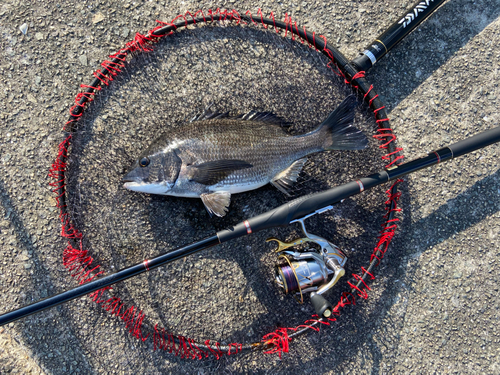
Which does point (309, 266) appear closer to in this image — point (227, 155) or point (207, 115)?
point (227, 155)

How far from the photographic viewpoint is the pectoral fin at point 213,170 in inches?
78.0

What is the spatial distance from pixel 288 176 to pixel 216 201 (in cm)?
49

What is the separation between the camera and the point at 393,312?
2305mm

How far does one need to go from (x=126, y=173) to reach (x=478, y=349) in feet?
8.92

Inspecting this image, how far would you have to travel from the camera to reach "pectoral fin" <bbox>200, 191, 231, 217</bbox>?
202 centimetres

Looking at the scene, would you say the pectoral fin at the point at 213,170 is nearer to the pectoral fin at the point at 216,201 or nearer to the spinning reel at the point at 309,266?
the pectoral fin at the point at 216,201

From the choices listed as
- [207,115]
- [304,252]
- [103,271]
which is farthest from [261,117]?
[103,271]

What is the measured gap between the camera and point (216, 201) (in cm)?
202

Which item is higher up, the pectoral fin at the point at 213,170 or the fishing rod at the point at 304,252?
the pectoral fin at the point at 213,170

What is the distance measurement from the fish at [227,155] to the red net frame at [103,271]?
0.92ft

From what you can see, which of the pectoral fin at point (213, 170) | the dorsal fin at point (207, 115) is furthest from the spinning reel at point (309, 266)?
the dorsal fin at point (207, 115)

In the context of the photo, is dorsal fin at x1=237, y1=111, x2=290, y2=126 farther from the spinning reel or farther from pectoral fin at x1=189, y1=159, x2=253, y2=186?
the spinning reel

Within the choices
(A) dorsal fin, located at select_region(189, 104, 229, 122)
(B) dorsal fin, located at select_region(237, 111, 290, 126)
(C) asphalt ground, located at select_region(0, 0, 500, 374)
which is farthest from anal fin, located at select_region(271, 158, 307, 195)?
(A) dorsal fin, located at select_region(189, 104, 229, 122)

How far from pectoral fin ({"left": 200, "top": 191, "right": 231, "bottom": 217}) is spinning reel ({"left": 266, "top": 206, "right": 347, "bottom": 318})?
36 centimetres
